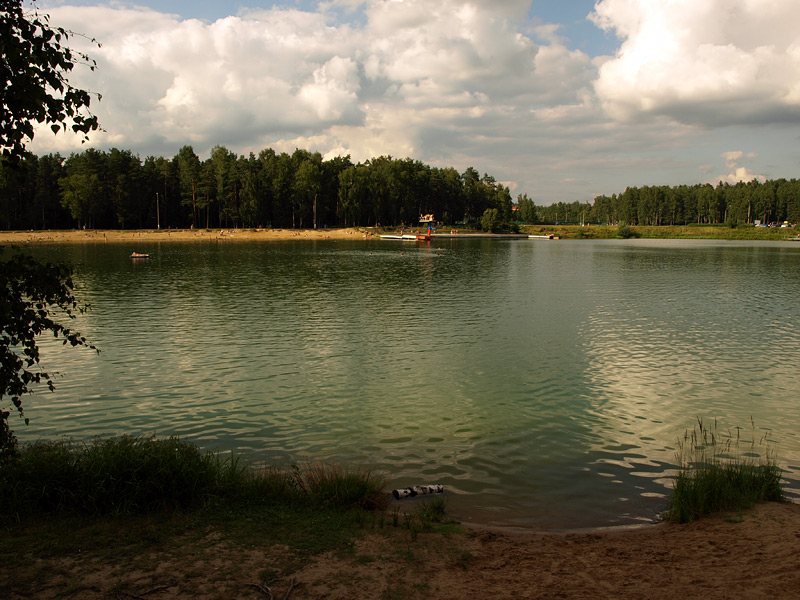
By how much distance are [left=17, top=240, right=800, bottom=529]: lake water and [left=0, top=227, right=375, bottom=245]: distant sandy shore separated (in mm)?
91712

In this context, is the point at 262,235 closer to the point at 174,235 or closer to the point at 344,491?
the point at 174,235

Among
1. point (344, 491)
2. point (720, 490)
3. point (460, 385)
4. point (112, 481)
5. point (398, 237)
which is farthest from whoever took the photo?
point (398, 237)

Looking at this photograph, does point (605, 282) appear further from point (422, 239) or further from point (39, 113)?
point (422, 239)

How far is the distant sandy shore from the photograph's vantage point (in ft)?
380

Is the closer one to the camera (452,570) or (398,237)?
(452,570)

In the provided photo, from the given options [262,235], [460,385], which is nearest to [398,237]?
[262,235]

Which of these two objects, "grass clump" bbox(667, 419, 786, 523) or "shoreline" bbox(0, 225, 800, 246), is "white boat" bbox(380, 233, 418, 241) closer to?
"shoreline" bbox(0, 225, 800, 246)

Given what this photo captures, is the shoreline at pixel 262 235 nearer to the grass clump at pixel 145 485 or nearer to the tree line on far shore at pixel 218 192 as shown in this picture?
the tree line on far shore at pixel 218 192

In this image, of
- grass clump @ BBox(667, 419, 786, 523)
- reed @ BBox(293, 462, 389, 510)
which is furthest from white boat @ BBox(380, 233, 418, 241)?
reed @ BBox(293, 462, 389, 510)

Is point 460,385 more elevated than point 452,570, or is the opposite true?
point 452,570

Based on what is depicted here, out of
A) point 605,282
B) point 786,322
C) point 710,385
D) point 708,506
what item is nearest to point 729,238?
point 605,282

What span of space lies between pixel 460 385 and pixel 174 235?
5103 inches

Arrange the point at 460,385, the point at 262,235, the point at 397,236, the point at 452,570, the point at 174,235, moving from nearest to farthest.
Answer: the point at 452,570 → the point at 460,385 → the point at 174,235 → the point at 262,235 → the point at 397,236

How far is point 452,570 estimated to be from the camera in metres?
7.75
